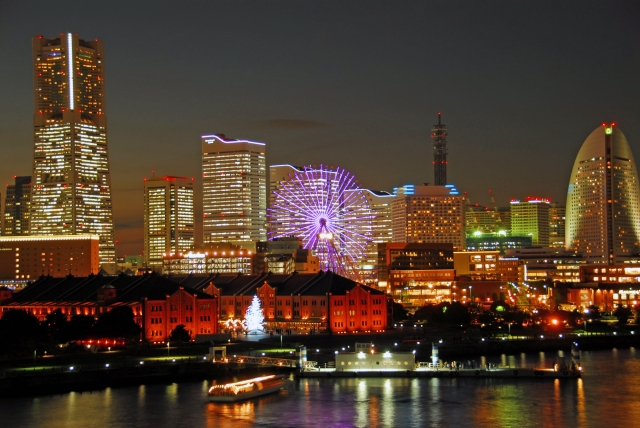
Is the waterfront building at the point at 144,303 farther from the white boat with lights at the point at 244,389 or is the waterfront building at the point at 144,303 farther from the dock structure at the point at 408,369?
the white boat with lights at the point at 244,389

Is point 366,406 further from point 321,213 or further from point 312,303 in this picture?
point 321,213

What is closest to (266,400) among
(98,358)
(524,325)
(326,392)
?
(326,392)

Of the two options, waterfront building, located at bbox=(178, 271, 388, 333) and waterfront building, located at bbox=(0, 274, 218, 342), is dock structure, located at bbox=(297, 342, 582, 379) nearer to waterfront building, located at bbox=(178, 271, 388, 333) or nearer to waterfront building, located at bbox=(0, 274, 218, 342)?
waterfront building, located at bbox=(0, 274, 218, 342)

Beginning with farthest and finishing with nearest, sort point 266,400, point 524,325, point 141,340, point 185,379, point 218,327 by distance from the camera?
point 524,325, point 218,327, point 141,340, point 185,379, point 266,400

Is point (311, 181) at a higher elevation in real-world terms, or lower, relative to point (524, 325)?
higher

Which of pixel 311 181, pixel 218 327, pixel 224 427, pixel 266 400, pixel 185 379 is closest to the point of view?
pixel 224 427

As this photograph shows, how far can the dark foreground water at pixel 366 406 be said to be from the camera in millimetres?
70688

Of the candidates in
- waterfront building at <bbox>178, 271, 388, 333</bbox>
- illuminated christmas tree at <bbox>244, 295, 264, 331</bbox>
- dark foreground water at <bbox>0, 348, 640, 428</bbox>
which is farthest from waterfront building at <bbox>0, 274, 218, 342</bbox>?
dark foreground water at <bbox>0, 348, 640, 428</bbox>

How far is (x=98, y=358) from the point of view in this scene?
98.1 m

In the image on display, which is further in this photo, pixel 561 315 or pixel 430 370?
pixel 561 315

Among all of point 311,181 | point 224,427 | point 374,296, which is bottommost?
point 224,427

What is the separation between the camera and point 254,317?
130 meters

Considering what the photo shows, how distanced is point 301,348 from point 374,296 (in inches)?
1515

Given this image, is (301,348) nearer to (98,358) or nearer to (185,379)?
(185,379)
